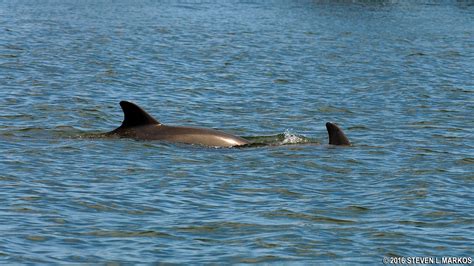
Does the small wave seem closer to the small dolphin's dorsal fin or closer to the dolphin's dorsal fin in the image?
the dolphin's dorsal fin

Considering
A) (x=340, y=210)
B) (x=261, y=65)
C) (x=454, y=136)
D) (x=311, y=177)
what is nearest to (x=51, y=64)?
(x=261, y=65)

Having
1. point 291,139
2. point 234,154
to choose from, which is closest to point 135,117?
point 234,154

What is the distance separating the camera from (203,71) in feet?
112

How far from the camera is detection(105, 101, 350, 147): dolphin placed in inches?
782

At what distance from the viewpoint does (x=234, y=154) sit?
754 inches

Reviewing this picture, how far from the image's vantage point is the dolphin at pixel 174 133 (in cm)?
1986

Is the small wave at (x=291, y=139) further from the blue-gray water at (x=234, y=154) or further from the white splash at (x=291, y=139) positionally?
the blue-gray water at (x=234, y=154)

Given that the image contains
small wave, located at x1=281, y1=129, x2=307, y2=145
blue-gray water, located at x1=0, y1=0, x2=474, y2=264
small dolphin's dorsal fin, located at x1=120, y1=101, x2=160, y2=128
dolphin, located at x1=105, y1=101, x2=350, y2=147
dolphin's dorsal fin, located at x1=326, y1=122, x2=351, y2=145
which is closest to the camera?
blue-gray water, located at x1=0, y1=0, x2=474, y2=264

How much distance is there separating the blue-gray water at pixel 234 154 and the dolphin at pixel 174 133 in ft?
1.10

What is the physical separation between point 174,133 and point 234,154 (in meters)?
1.53

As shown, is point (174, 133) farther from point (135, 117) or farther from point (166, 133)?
point (135, 117)

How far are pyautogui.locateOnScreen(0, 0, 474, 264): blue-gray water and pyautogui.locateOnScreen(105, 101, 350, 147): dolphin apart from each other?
33 centimetres

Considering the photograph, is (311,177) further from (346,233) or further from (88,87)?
(88,87)

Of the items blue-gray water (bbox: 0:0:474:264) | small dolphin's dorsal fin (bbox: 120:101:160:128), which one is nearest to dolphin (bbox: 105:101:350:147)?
small dolphin's dorsal fin (bbox: 120:101:160:128)
